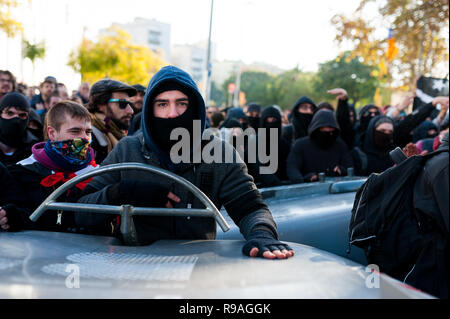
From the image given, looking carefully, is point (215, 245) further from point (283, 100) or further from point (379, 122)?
point (283, 100)

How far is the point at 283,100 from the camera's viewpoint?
6744 centimetres

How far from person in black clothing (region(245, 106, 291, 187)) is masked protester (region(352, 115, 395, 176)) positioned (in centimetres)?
91

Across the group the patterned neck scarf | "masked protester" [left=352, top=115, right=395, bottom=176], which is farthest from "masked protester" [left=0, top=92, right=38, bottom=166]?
"masked protester" [left=352, top=115, right=395, bottom=176]

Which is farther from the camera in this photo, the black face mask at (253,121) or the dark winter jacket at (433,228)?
the black face mask at (253,121)

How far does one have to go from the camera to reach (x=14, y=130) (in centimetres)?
424

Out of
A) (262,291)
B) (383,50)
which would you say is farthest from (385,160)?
(383,50)

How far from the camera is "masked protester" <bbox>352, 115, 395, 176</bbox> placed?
5.35m

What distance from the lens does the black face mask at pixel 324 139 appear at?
534cm

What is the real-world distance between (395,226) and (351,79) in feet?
156

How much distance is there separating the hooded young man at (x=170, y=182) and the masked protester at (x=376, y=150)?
10.7ft

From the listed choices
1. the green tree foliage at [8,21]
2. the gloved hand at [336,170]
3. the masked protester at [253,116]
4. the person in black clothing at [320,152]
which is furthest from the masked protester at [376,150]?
the green tree foliage at [8,21]

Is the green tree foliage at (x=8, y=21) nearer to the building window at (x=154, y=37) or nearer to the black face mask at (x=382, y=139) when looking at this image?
the black face mask at (x=382, y=139)

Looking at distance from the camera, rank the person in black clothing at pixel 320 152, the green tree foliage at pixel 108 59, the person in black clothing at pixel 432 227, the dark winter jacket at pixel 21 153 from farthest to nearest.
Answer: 1. the green tree foliage at pixel 108 59
2. the person in black clothing at pixel 320 152
3. the dark winter jacket at pixel 21 153
4. the person in black clothing at pixel 432 227

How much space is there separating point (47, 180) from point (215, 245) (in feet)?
4.48
